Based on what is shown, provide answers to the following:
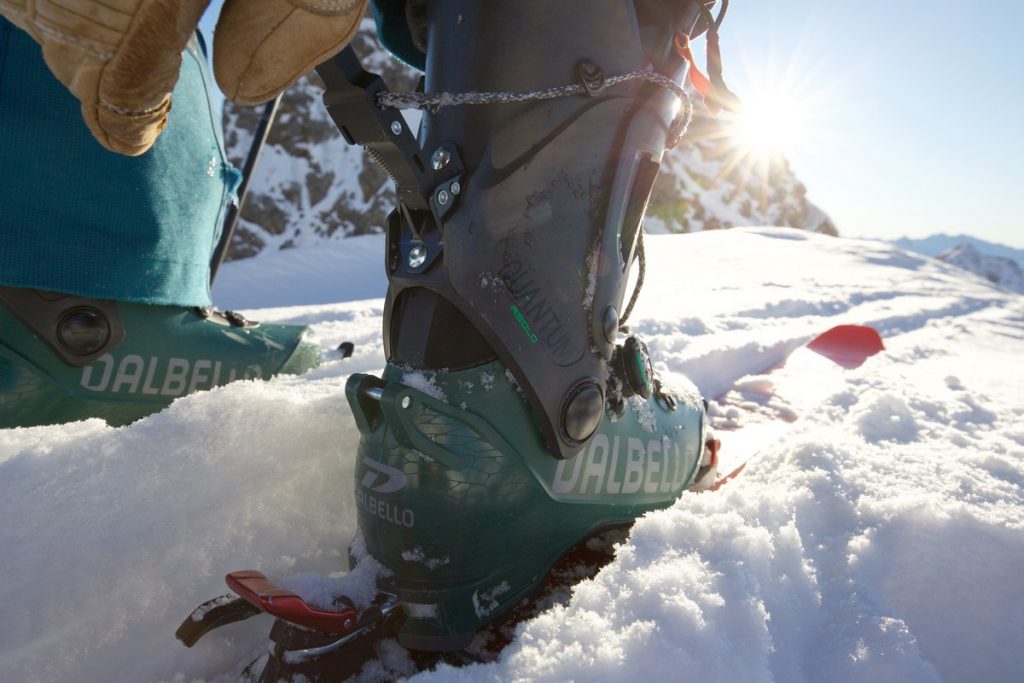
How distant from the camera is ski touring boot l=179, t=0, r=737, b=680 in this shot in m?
0.71

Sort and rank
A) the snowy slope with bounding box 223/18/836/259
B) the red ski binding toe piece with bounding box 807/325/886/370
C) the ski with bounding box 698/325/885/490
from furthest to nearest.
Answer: the snowy slope with bounding box 223/18/836/259
the red ski binding toe piece with bounding box 807/325/886/370
the ski with bounding box 698/325/885/490

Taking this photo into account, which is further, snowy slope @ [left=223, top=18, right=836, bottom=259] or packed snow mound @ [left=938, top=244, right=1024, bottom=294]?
packed snow mound @ [left=938, top=244, right=1024, bottom=294]

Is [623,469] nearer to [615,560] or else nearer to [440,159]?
[615,560]

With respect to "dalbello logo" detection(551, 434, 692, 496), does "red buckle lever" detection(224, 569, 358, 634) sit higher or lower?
lower

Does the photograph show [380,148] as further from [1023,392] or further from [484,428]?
[1023,392]

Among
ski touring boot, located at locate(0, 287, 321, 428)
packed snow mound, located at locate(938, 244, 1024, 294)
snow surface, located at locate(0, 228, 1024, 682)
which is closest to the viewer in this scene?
snow surface, located at locate(0, 228, 1024, 682)

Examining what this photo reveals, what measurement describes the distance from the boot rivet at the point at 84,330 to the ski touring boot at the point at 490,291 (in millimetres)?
694

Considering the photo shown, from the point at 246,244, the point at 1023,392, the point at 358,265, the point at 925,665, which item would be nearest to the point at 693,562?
the point at 925,665

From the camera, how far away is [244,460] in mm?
861

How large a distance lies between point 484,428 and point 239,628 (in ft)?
1.10

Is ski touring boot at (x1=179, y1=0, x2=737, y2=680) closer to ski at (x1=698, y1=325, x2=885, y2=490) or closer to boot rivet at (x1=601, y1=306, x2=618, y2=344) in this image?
boot rivet at (x1=601, y1=306, x2=618, y2=344)

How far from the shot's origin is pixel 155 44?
514 mm

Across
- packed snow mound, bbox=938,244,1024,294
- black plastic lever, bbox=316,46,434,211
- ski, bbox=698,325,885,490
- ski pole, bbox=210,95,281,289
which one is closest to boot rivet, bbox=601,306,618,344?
black plastic lever, bbox=316,46,434,211

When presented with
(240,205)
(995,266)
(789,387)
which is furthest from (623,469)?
(995,266)
